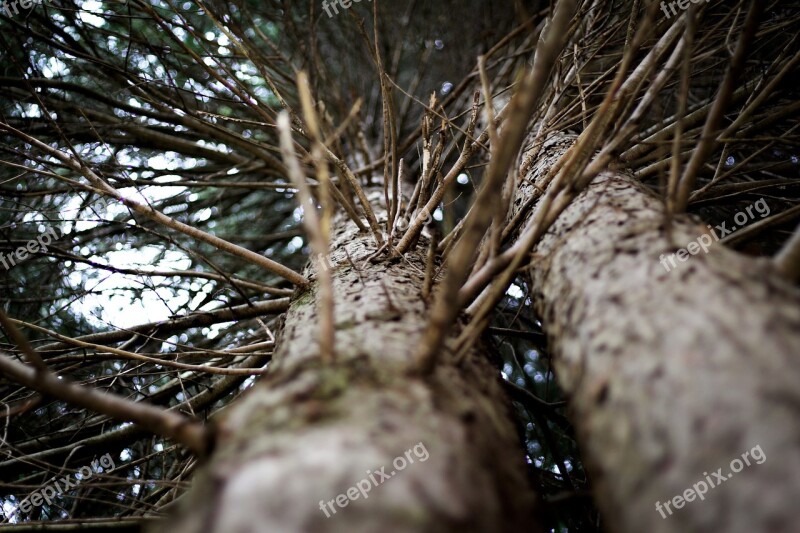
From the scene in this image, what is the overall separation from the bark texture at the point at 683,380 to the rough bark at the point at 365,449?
0.57 ft

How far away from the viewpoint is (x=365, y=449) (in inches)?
23.5

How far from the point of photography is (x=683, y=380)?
62cm

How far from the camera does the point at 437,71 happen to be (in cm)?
550

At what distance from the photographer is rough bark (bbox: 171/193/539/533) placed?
538 millimetres

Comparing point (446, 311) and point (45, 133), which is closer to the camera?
point (446, 311)

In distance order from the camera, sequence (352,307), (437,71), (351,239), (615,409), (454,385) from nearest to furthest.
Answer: (615,409)
(454,385)
(352,307)
(351,239)
(437,71)

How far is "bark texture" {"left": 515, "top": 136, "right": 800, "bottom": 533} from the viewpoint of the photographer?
0.53m

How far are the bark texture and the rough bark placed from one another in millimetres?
174

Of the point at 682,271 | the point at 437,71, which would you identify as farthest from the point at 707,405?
the point at 437,71

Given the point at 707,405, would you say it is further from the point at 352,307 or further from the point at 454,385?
the point at 352,307

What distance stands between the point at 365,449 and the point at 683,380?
44cm

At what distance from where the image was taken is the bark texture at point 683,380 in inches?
20.7

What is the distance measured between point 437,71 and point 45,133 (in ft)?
13.6

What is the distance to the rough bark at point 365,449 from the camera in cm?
54
